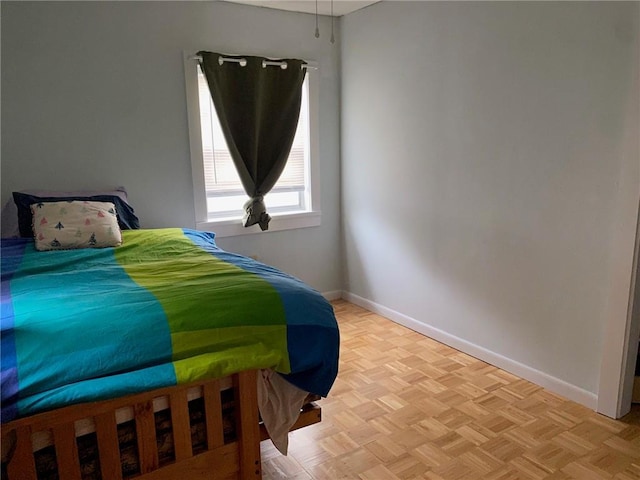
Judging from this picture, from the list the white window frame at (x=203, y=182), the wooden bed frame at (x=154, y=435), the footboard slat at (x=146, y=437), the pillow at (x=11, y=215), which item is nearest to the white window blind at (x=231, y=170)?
the white window frame at (x=203, y=182)

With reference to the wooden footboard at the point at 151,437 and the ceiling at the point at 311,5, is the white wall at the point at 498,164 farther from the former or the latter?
the wooden footboard at the point at 151,437

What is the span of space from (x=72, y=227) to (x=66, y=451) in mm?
1405

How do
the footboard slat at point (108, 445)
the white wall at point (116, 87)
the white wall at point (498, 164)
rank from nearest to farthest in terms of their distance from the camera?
1. the footboard slat at point (108, 445)
2. the white wall at point (498, 164)
3. the white wall at point (116, 87)

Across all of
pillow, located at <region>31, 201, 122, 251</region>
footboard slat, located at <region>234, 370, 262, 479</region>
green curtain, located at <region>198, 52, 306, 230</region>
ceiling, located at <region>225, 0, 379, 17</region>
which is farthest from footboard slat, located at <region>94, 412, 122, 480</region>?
ceiling, located at <region>225, 0, 379, 17</region>

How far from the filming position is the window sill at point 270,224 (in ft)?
11.4

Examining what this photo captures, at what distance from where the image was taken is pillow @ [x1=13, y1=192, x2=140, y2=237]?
260cm

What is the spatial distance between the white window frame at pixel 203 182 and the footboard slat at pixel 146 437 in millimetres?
2051

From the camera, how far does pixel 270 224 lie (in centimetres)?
370

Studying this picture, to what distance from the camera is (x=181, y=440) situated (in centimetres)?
155

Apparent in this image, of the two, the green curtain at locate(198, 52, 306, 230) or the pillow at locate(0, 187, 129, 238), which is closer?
the pillow at locate(0, 187, 129, 238)

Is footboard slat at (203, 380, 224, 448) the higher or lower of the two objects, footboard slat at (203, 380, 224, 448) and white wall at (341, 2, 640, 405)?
the lower

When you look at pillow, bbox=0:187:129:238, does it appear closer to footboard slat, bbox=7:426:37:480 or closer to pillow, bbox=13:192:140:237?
pillow, bbox=13:192:140:237

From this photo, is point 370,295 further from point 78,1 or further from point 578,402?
point 78,1

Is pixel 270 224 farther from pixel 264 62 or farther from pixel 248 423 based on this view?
pixel 248 423
